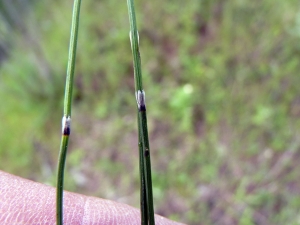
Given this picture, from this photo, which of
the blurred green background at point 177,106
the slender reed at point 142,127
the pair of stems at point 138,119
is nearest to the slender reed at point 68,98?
the pair of stems at point 138,119

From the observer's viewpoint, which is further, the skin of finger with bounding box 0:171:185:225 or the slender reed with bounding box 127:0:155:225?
the skin of finger with bounding box 0:171:185:225

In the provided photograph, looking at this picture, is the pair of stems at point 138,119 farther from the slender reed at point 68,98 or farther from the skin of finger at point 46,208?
the skin of finger at point 46,208

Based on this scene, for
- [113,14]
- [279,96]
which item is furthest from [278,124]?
[113,14]

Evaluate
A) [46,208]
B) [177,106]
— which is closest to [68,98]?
[46,208]

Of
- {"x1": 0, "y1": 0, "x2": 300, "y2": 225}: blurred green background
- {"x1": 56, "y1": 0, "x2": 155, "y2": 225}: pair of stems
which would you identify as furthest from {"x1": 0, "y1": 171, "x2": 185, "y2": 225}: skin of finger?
{"x1": 0, "y1": 0, "x2": 300, "y2": 225}: blurred green background

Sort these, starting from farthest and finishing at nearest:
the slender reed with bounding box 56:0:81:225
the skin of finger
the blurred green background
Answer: the blurred green background → the skin of finger → the slender reed with bounding box 56:0:81:225

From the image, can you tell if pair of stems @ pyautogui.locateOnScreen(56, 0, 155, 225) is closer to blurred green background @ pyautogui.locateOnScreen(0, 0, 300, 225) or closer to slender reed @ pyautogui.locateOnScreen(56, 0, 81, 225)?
slender reed @ pyautogui.locateOnScreen(56, 0, 81, 225)
